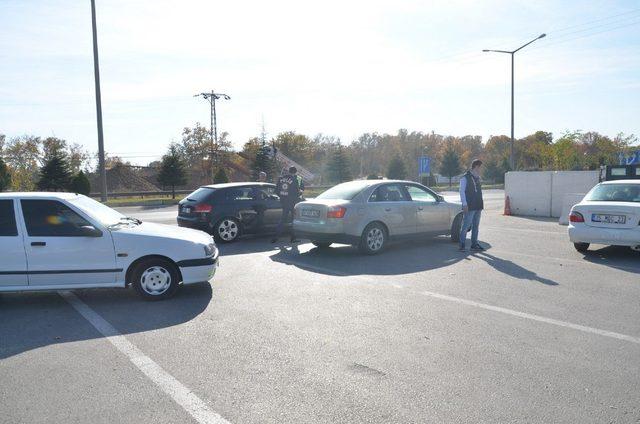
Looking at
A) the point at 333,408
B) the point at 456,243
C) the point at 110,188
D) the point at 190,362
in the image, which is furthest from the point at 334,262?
the point at 110,188

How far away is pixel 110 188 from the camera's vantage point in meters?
65.8

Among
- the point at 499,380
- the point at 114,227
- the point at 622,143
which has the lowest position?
the point at 499,380

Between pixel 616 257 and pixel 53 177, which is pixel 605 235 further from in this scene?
pixel 53 177

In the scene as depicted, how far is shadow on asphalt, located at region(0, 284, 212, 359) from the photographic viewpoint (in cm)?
535

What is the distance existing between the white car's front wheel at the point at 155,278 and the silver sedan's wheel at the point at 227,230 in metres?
5.36

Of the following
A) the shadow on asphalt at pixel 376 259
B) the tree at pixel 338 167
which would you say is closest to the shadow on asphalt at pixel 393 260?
the shadow on asphalt at pixel 376 259

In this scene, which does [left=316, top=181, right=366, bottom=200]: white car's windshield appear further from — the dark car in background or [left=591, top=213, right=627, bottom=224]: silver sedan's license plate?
[left=591, top=213, right=627, bottom=224]: silver sedan's license plate

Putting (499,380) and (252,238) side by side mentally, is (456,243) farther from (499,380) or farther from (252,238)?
(499,380)

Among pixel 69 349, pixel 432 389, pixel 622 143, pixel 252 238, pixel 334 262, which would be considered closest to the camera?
pixel 432 389

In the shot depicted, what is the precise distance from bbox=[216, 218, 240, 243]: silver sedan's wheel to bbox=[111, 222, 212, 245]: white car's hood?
4583 millimetres

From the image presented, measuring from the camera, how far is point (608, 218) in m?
9.52

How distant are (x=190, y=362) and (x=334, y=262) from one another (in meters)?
5.27

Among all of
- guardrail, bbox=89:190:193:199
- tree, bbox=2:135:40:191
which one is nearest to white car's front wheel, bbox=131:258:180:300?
guardrail, bbox=89:190:193:199

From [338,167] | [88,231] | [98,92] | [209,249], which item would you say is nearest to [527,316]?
[209,249]
